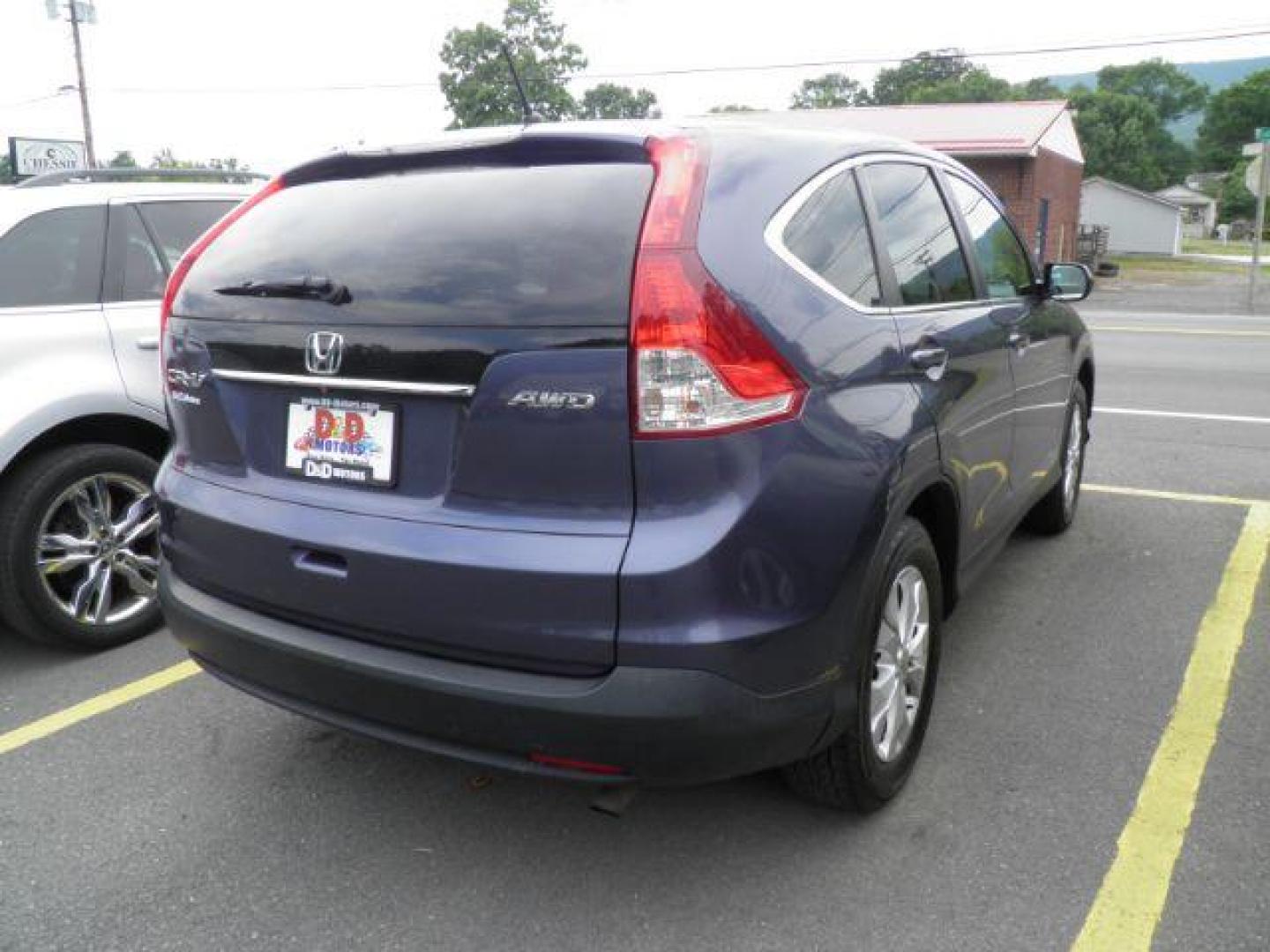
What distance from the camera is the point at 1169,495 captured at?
625 centimetres

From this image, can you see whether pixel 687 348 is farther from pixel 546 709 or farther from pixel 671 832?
pixel 671 832

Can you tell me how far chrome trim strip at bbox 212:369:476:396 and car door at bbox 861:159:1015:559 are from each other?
119cm

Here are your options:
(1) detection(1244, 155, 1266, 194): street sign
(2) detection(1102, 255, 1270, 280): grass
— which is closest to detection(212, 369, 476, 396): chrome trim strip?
(1) detection(1244, 155, 1266, 194): street sign

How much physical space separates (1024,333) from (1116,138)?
267 ft

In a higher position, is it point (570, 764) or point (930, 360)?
point (930, 360)

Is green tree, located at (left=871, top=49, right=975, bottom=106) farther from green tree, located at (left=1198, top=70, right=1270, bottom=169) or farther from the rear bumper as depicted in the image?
the rear bumper

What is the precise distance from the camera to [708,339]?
2273 mm

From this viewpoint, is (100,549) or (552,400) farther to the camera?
(100,549)

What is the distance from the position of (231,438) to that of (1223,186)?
4193 inches

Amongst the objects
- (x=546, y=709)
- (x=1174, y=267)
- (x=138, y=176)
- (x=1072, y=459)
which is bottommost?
(x=1174, y=267)

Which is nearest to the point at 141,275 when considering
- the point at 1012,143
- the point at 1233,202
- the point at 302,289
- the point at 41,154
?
the point at 302,289

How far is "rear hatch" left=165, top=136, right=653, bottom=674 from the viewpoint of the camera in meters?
2.29

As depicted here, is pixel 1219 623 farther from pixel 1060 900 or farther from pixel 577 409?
pixel 577 409

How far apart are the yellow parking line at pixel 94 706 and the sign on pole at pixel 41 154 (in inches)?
1042
